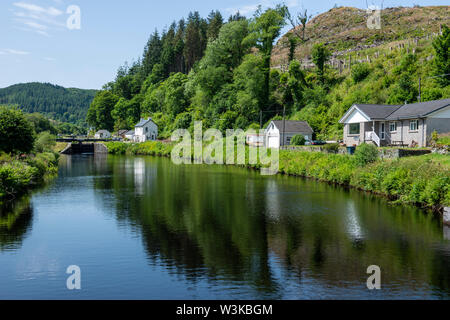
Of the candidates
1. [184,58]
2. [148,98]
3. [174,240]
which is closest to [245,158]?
[174,240]

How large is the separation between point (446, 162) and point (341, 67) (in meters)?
54.7

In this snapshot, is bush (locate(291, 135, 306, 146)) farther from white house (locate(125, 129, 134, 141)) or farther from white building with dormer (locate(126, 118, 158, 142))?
white house (locate(125, 129, 134, 141))

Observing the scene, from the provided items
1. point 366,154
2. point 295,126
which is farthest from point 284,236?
point 295,126

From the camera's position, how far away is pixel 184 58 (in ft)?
470

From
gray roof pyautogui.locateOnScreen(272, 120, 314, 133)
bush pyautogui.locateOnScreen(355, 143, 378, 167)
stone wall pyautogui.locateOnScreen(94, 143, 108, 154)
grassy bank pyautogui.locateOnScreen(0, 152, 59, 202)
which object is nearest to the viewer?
grassy bank pyautogui.locateOnScreen(0, 152, 59, 202)

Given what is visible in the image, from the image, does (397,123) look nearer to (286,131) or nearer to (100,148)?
(286,131)

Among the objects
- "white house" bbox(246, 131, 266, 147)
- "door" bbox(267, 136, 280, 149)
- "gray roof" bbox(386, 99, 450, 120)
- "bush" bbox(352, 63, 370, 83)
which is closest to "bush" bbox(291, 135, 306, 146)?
"door" bbox(267, 136, 280, 149)

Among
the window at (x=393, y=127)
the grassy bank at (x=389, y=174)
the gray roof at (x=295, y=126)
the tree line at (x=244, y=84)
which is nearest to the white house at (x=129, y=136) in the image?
the tree line at (x=244, y=84)

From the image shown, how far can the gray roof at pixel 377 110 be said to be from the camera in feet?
159

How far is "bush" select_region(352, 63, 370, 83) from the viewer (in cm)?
6975

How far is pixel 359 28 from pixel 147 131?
2838 inches

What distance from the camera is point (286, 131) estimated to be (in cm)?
6347

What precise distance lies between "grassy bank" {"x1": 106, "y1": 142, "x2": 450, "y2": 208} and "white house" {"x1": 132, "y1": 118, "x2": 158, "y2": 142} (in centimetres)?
6970
